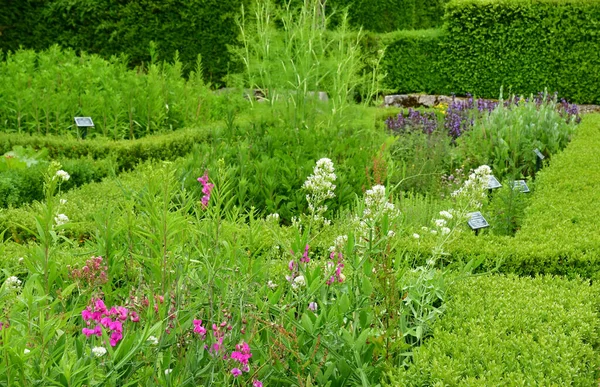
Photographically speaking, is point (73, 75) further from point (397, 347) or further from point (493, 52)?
point (493, 52)

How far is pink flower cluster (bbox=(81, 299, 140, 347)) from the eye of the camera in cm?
207

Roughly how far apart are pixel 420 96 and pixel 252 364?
13664mm

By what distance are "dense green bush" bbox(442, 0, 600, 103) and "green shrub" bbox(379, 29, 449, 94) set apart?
623 mm

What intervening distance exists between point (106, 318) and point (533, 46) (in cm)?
1396

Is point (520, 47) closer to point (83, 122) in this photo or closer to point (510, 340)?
point (83, 122)

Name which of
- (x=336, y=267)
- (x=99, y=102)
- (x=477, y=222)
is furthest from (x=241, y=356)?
(x=99, y=102)

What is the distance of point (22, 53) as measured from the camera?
33.9 feet

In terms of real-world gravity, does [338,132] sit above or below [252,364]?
below

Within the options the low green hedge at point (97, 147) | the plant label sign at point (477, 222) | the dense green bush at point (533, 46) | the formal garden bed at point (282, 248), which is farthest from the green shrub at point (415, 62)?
the plant label sign at point (477, 222)

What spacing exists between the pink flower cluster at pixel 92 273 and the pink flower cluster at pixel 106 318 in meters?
0.21

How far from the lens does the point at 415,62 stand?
51.3 feet

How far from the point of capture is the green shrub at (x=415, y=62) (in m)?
15.5

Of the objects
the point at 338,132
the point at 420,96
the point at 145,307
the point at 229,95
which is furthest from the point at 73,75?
the point at 420,96

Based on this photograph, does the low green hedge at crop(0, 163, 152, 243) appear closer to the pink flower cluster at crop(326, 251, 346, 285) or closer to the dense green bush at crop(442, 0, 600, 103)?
the pink flower cluster at crop(326, 251, 346, 285)
